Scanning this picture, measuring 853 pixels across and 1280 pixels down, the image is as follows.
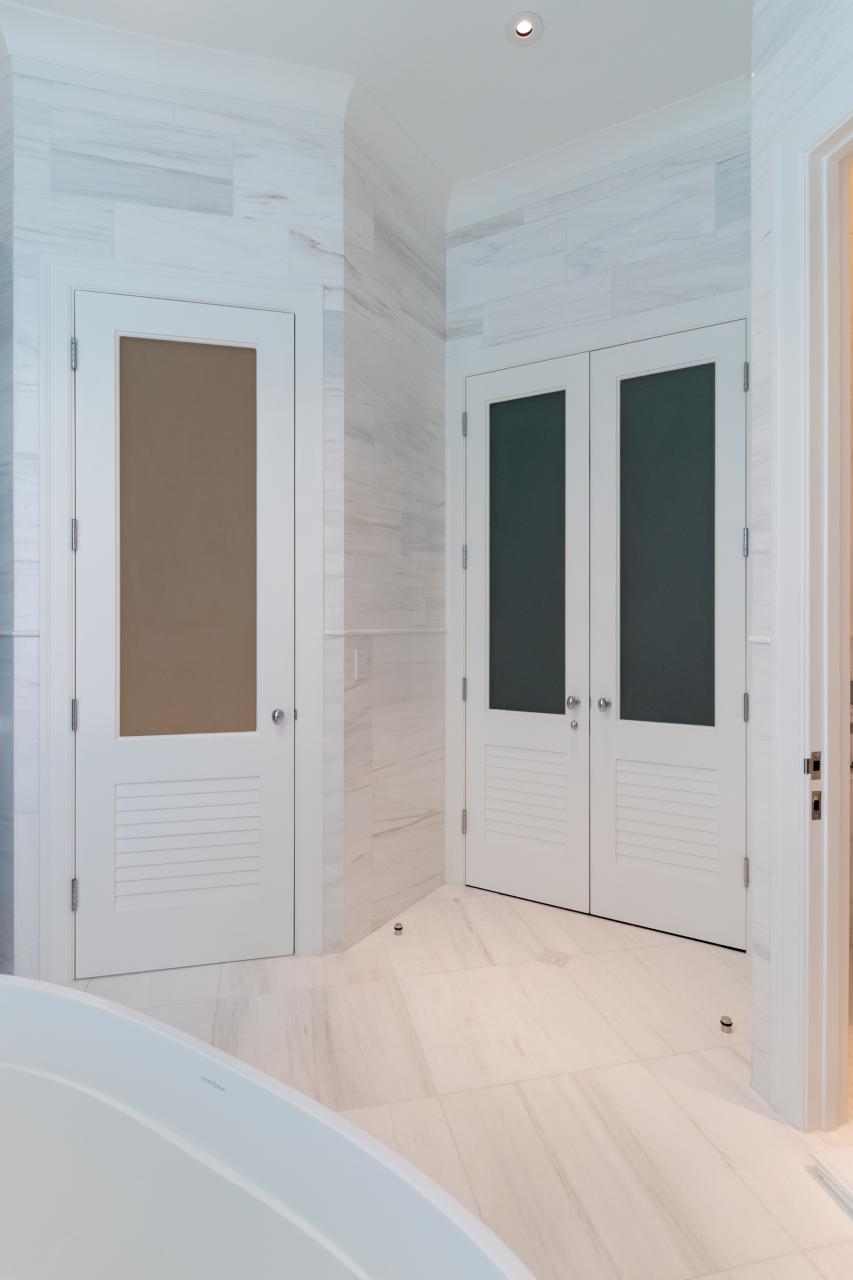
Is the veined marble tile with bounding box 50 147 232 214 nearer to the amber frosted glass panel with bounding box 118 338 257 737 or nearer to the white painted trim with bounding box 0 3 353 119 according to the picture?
the white painted trim with bounding box 0 3 353 119

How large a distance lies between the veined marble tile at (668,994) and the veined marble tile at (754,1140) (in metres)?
0.10

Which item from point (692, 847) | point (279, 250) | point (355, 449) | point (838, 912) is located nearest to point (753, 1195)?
point (838, 912)

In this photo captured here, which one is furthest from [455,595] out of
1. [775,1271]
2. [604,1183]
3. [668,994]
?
[775,1271]

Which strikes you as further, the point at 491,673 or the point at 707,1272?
the point at 491,673

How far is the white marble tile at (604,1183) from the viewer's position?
4.63ft

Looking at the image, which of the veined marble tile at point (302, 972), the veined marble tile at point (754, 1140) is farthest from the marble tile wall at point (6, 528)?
the veined marble tile at point (754, 1140)

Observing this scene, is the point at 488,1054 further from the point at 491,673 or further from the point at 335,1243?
the point at 491,673

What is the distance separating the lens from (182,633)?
2553 millimetres

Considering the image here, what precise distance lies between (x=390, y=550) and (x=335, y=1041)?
64.8 inches

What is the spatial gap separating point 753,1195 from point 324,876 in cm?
152

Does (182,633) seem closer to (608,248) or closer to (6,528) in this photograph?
(6,528)

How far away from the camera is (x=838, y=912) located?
5.75 ft

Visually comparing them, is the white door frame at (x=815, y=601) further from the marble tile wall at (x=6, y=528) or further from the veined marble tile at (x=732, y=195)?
the marble tile wall at (x=6, y=528)

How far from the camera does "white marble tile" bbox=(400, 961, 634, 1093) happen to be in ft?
6.54
